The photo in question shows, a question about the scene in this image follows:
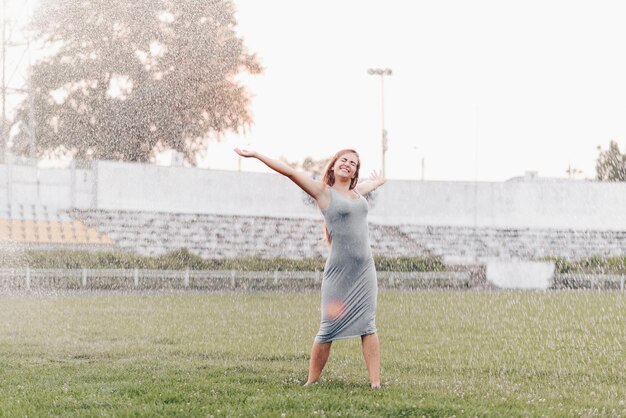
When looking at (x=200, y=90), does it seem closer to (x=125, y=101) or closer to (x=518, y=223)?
(x=125, y=101)

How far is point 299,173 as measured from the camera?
7.80 m

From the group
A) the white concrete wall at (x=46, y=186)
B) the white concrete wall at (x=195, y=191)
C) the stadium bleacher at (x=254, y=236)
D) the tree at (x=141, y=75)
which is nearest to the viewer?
the stadium bleacher at (x=254, y=236)

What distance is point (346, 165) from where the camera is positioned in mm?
7910

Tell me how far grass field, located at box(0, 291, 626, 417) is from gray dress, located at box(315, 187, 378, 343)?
1.94 ft

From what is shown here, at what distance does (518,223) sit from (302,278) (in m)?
20.2

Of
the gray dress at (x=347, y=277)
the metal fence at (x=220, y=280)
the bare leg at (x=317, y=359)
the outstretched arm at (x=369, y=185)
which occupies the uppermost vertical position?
the outstretched arm at (x=369, y=185)

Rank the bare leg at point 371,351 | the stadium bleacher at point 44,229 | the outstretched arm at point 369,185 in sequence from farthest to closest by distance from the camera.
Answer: the stadium bleacher at point 44,229 < the outstretched arm at point 369,185 < the bare leg at point 371,351

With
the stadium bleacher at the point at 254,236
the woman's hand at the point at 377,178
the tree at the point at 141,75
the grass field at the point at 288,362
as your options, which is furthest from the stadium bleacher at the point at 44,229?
the woman's hand at the point at 377,178

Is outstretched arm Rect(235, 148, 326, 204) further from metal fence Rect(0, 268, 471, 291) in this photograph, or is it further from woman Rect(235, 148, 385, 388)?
metal fence Rect(0, 268, 471, 291)

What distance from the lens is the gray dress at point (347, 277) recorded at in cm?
776

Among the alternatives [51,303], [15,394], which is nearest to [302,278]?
[51,303]

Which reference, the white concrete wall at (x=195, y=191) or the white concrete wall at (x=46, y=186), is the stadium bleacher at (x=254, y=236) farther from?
the white concrete wall at (x=46, y=186)

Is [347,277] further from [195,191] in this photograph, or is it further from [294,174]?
[195,191]

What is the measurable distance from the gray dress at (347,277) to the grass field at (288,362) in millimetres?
592
